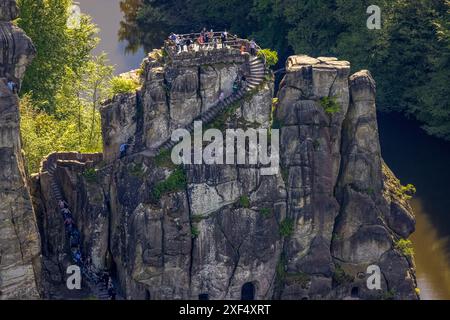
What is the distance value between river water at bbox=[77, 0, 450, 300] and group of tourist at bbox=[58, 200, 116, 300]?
23.1 m

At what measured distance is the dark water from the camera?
7406 centimetres

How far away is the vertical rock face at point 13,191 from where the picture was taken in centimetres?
5766

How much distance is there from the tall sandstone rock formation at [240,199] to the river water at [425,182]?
915 centimetres

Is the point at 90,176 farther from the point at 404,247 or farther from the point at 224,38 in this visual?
the point at 404,247

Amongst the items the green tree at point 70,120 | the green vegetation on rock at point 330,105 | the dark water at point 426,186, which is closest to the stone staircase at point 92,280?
the green tree at point 70,120

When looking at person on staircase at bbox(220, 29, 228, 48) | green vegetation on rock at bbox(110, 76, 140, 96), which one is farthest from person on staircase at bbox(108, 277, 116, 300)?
person on staircase at bbox(220, 29, 228, 48)

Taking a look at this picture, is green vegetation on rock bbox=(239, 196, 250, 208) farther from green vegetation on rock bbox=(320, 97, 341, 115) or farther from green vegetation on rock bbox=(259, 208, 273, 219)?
green vegetation on rock bbox=(320, 97, 341, 115)

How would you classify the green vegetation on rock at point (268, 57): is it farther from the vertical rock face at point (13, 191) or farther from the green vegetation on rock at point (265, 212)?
the vertical rock face at point (13, 191)

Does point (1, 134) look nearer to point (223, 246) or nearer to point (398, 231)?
point (223, 246)

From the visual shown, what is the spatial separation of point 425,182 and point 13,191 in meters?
41.7

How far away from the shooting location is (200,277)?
62.3 m

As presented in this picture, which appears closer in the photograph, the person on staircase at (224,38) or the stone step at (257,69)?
the stone step at (257,69)

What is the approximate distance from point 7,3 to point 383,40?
43.8 m

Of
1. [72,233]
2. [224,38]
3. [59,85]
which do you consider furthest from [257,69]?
A: [59,85]
